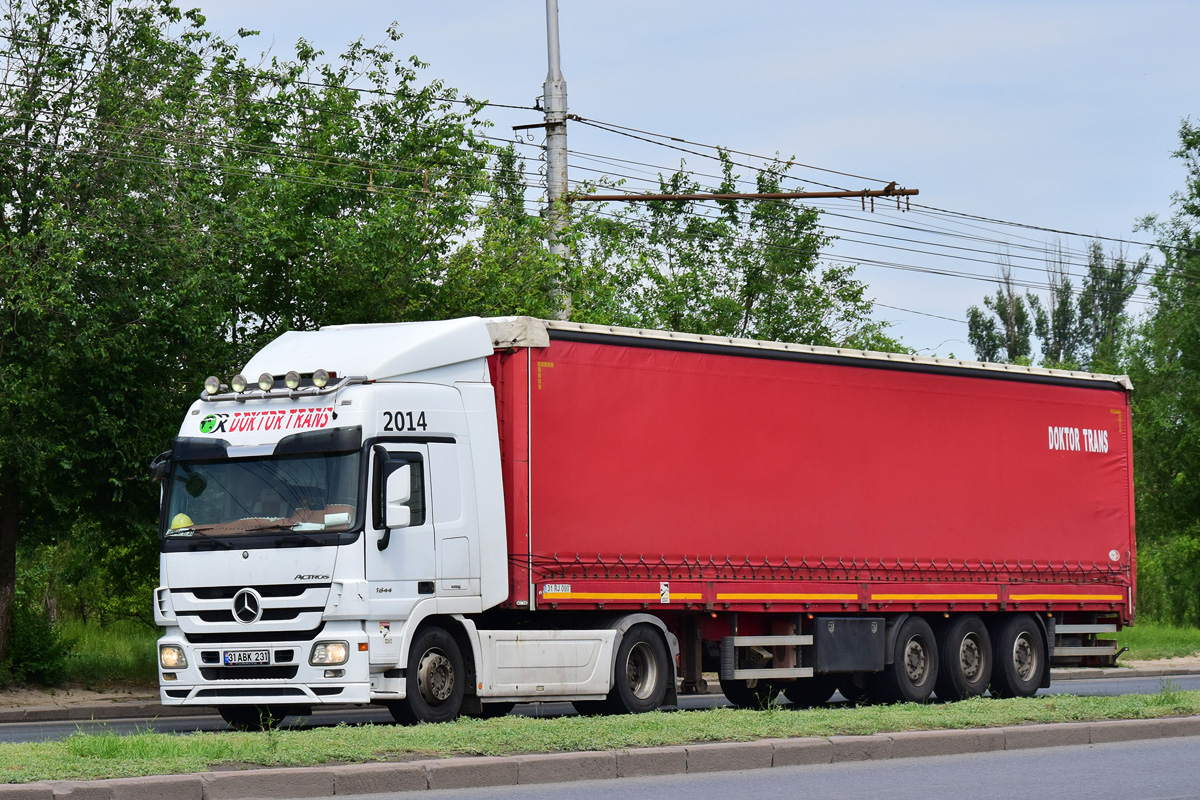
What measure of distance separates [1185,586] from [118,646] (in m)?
36.6

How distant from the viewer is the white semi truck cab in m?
14.2

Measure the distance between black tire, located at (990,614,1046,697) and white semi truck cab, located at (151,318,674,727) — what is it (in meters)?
6.62

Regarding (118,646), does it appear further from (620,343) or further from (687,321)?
(687,321)

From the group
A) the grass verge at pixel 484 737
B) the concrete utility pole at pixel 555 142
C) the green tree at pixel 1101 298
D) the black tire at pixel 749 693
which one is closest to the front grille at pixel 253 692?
the grass verge at pixel 484 737

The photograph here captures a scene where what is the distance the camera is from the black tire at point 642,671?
16.1m

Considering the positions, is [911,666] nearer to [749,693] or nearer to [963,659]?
[963,659]

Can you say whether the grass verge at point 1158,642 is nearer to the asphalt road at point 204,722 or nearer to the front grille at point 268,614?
the asphalt road at point 204,722

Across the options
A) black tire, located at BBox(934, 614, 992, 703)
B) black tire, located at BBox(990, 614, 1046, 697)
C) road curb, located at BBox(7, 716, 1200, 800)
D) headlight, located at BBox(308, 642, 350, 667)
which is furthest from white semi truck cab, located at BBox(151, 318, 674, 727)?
black tire, located at BBox(990, 614, 1046, 697)

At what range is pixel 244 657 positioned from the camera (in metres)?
14.4

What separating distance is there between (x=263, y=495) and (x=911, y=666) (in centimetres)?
843

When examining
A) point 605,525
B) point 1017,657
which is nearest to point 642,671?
point 605,525

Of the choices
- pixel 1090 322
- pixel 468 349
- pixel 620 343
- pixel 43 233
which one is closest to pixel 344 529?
pixel 468 349

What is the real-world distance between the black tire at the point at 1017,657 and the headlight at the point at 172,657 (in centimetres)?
1010

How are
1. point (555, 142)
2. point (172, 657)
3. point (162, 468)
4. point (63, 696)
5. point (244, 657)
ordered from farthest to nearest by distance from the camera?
point (555, 142), point (63, 696), point (162, 468), point (172, 657), point (244, 657)
